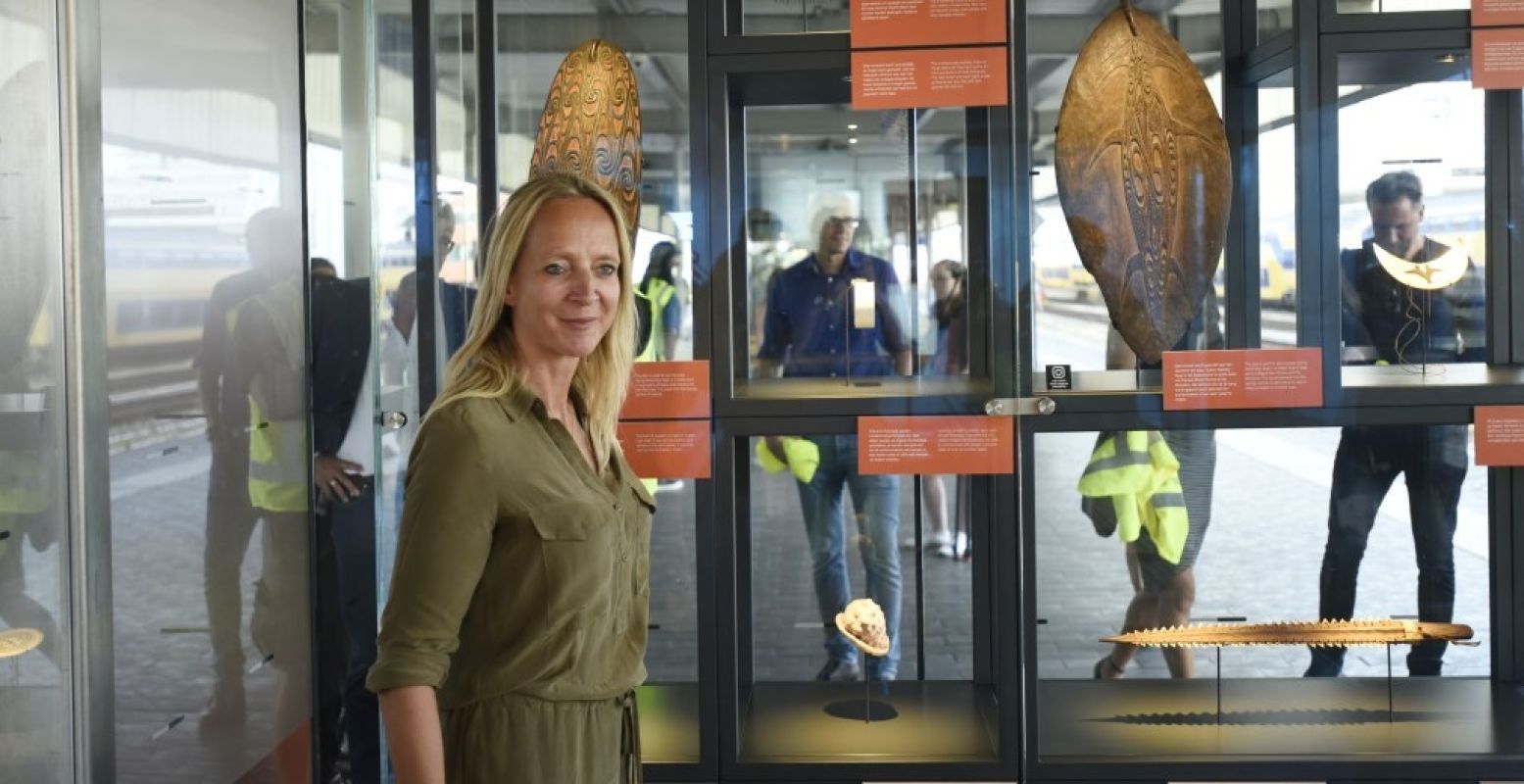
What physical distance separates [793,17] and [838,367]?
672 mm

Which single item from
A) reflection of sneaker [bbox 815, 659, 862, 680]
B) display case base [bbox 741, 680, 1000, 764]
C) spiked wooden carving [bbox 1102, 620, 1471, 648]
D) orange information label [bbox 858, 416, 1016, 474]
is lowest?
display case base [bbox 741, 680, 1000, 764]

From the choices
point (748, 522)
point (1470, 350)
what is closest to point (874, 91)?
point (748, 522)

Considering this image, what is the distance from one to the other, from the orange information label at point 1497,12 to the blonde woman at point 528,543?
6.05 feet

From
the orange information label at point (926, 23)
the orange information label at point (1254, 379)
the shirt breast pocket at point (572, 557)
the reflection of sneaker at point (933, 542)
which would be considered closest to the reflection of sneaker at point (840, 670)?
the reflection of sneaker at point (933, 542)

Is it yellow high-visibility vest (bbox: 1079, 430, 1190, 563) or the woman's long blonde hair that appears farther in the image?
yellow high-visibility vest (bbox: 1079, 430, 1190, 563)

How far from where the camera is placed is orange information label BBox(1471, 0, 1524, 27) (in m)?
2.72

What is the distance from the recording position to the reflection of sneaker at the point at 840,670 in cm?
303

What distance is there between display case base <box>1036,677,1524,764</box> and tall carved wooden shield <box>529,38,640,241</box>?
4.16 feet

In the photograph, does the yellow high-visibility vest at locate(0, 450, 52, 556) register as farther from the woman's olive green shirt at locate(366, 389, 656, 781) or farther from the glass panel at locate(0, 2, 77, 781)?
the woman's olive green shirt at locate(366, 389, 656, 781)

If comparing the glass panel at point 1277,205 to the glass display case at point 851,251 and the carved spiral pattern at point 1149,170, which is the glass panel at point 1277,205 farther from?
the glass display case at point 851,251

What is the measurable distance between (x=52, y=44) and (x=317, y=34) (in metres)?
0.70

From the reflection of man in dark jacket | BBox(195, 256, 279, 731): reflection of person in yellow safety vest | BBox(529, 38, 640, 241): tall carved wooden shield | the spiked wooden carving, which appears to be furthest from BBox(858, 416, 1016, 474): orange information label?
BBox(195, 256, 279, 731): reflection of person in yellow safety vest

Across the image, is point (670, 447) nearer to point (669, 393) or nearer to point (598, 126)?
point (669, 393)

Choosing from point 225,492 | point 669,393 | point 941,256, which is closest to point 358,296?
point 225,492
